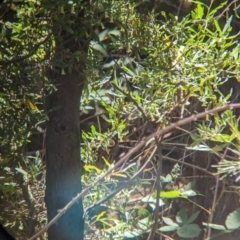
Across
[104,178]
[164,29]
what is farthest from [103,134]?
[164,29]

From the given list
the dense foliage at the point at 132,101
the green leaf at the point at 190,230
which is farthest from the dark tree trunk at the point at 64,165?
the green leaf at the point at 190,230

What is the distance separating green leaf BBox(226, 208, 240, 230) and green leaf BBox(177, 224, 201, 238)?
5cm

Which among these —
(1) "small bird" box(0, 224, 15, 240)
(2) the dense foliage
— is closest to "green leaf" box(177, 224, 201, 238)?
(2) the dense foliage

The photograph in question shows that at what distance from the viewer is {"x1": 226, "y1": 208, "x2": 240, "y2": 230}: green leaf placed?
826mm

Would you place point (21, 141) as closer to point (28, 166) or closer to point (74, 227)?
point (28, 166)

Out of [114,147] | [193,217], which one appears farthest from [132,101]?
[193,217]

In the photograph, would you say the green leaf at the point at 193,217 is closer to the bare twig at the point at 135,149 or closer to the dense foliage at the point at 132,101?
the dense foliage at the point at 132,101

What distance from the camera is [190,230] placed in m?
0.82

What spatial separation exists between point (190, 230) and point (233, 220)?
0.23 ft

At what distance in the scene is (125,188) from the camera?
2.64ft

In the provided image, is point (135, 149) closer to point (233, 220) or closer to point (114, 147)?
point (114, 147)

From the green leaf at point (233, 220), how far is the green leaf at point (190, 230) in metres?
0.05

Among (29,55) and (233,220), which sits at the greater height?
(29,55)

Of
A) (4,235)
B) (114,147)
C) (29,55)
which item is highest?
(29,55)
